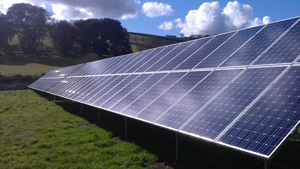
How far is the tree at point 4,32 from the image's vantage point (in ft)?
263

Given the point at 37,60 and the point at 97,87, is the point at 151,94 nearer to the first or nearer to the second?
the point at 97,87

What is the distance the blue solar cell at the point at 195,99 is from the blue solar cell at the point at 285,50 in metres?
1.03

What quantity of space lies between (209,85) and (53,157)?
585cm

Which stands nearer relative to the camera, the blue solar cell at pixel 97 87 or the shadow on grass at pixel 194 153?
the shadow on grass at pixel 194 153

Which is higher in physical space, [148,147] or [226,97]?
[226,97]

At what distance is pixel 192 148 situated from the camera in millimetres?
8969

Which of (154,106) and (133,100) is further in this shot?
(133,100)

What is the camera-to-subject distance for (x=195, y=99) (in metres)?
7.96

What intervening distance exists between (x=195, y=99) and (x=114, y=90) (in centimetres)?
614

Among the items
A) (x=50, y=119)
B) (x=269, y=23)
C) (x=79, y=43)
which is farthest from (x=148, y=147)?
(x=79, y=43)

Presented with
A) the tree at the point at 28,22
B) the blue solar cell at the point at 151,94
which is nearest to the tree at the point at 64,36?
the tree at the point at 28,22

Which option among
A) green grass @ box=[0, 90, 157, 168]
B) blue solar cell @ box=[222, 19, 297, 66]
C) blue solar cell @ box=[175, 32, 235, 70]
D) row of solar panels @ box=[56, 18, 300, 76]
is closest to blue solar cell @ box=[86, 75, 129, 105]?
row of solar panels @ box=[56, 18, 300, 76]

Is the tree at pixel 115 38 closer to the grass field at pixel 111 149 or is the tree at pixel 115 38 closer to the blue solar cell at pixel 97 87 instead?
the blue solar cell at pixel 97 87

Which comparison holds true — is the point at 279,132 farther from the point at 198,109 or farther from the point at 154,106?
the point at 154,106
